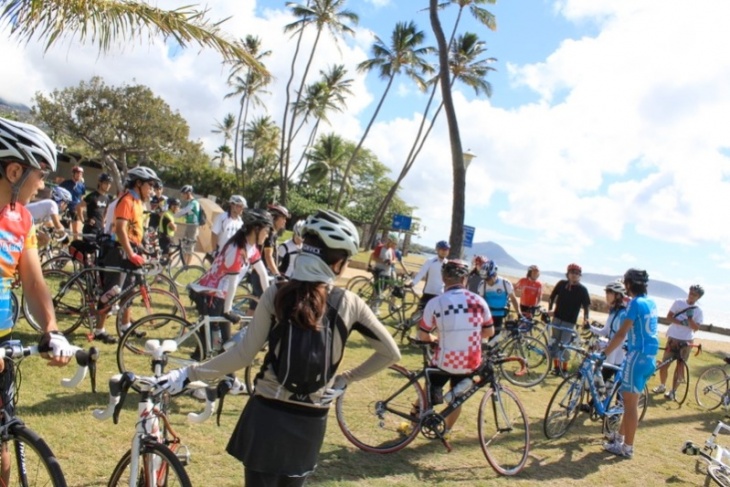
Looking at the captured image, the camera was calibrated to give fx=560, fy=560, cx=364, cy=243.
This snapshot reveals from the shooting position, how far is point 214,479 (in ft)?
14.1

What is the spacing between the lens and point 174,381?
2.52 metres

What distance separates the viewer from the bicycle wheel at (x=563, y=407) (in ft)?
21.9

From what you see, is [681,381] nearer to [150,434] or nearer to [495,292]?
[495,292]

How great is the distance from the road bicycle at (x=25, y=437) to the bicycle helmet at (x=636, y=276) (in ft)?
18.4

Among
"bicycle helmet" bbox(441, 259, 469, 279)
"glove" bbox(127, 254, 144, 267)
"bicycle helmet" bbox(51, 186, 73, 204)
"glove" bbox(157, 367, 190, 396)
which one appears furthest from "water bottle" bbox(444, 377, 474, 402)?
"bicycle helmet" bbox(51, 186, 73, 204)

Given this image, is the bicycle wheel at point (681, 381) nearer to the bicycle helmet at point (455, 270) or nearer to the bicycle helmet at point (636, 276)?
the bicycle helmet at point (636, 276)

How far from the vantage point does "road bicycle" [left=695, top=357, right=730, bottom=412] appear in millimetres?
9969

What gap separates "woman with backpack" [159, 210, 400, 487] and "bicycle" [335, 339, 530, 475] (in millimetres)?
2942

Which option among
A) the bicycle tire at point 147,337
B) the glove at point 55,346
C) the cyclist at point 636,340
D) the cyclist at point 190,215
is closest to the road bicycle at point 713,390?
the cyclist at point 636,340

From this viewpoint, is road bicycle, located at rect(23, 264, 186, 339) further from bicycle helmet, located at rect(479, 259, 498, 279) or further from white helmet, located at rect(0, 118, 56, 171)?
bicycle helmet, located at rect(479, 259, 498, 279)

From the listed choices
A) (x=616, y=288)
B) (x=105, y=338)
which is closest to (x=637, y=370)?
(x=616, y=288)

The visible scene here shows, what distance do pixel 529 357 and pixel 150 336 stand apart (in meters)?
6.35

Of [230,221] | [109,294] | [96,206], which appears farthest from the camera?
[96,206]

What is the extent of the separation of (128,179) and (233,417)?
3.10 metres
